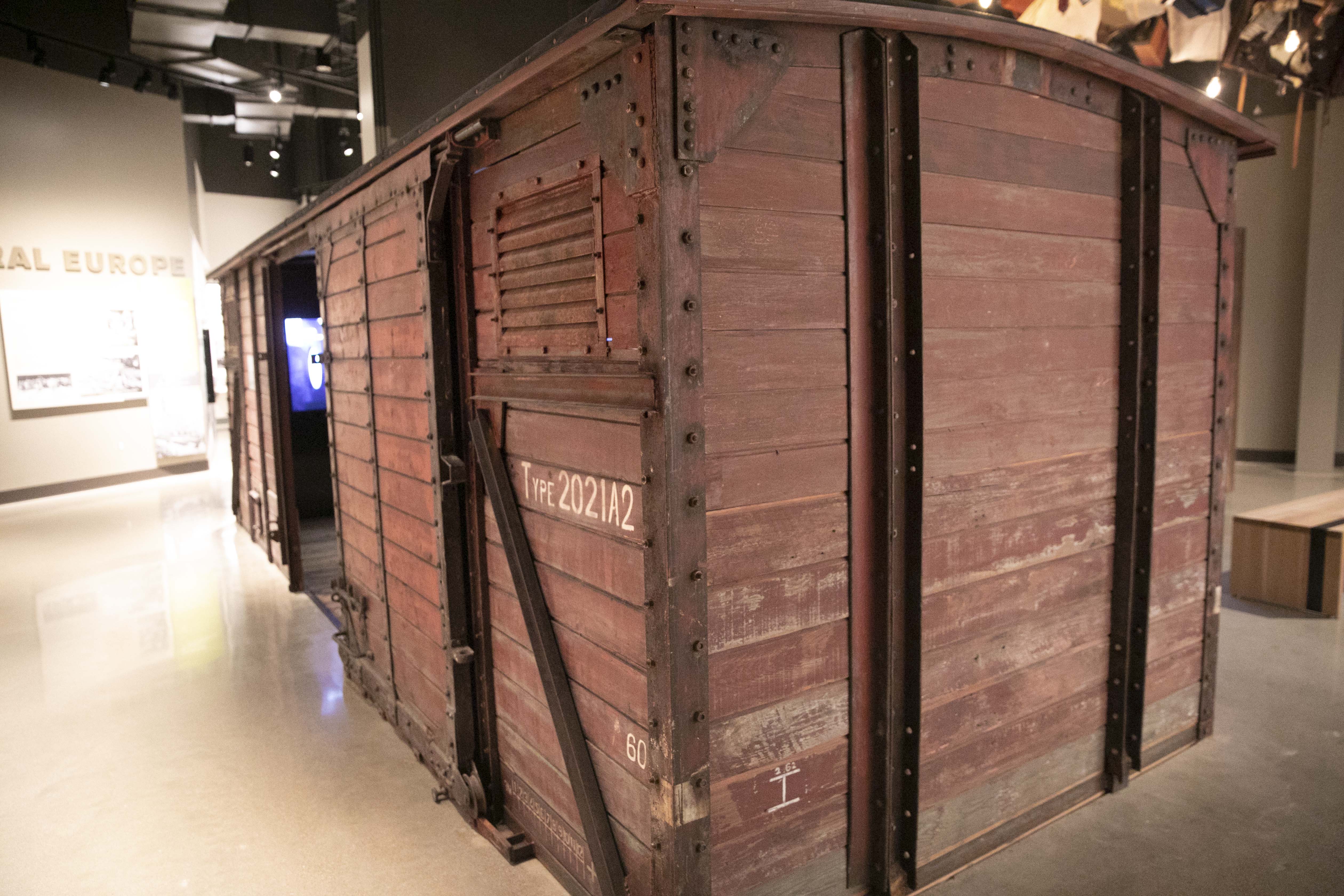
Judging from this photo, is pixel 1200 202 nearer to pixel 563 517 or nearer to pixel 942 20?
pixel 942 20

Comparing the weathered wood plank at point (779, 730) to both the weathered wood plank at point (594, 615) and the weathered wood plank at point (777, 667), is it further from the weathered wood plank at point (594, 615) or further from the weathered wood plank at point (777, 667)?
the weathered wood plank at point (594, 615)

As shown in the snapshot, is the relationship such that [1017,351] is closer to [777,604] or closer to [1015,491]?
[1015,491]

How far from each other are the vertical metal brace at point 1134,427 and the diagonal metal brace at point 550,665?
2166 mm

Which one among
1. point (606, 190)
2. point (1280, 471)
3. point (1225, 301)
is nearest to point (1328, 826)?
point (1225, 301)

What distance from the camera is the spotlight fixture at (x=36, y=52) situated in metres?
10.1

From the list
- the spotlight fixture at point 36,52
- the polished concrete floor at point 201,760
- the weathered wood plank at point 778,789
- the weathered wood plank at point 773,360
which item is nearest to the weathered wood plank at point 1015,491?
the weathered wood plank at point 773,360

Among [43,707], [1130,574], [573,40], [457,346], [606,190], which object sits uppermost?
[573,40]

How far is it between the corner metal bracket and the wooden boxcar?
11 millimetres

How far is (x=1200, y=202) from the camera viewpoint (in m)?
3.45

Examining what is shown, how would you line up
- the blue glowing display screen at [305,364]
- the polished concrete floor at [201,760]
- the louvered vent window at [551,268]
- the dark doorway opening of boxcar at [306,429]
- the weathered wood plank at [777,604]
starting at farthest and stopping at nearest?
the blue glowing display screen at [305,364], the dark doorway opening of boxcar at [306,429], the polished concrete floor at [201,760], the louvered vent window at [551,268], the weathered wood plank at [777,604]

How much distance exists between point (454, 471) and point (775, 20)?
2.03 m

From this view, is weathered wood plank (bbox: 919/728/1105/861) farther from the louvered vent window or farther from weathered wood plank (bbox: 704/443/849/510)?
the louvered vent window

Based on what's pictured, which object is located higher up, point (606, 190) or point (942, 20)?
point (942, 20)

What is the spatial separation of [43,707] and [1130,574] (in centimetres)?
581
